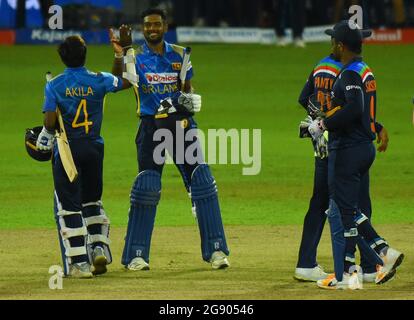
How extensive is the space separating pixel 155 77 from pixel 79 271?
1.83 meters

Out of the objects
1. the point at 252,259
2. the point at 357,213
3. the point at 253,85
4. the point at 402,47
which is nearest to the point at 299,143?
the point at 253,85

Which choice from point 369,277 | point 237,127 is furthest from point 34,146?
point 237,127

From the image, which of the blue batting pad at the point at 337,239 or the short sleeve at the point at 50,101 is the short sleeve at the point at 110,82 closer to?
the short sleeve at the point at 50,101

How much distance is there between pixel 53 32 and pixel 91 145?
79.2ft

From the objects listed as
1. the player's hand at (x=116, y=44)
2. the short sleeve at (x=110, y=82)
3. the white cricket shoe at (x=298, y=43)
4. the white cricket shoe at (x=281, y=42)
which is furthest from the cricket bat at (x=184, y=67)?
the white cricket shoe at (x=281, y=42)

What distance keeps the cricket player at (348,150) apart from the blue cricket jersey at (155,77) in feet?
5.45

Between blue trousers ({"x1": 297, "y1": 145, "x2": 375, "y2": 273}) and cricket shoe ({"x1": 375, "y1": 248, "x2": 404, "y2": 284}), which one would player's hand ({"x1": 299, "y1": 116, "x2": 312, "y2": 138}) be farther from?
cricket shoe ({"x1": 375, "y1": 248, "x2": 404, "y2": 284})

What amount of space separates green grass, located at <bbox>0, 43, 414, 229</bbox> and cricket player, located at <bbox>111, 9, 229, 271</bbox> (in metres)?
2.55

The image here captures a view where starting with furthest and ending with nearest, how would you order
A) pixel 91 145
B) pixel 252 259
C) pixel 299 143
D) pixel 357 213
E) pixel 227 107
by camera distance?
→ pixel 227 107
pixel 299 143
pixel 252 259
pixel 91 145
pixel 357 213

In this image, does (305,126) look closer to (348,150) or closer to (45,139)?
(348,150)

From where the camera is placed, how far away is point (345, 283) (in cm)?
968

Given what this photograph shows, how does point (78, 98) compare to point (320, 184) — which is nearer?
point (320, 184)

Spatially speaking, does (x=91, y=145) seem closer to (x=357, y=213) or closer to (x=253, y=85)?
(x=357, y=213)

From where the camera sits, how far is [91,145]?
10.5 metres
